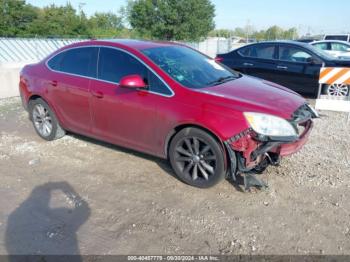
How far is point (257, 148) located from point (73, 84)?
283 centimetres

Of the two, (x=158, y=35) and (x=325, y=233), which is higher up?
(x=158, y=35)

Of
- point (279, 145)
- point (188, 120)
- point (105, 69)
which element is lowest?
point (279, 145)

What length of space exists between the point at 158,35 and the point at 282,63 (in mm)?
20978

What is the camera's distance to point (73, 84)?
4.61 m

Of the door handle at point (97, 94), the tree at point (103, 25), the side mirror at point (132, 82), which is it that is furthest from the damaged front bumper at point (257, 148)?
the tree at point (103, 25)

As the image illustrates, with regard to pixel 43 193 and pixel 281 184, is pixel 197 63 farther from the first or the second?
pixel 43 193

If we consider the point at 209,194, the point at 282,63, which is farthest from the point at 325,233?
the point at 282,63

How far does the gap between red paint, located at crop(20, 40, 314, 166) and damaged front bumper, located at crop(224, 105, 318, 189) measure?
3cm

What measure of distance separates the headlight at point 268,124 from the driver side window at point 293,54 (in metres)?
5.08

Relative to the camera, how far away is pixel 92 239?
9.59 ft

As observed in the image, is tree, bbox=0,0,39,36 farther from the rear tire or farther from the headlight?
the headlight

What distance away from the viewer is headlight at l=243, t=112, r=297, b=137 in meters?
3.30

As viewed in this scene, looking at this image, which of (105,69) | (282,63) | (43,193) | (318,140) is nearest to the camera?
(43,193)

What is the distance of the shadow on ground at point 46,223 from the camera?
2.82 m
